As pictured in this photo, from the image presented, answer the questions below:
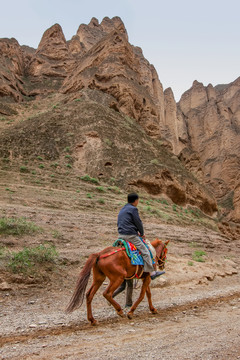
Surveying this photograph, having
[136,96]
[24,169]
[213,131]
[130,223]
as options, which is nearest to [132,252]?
[130,223]

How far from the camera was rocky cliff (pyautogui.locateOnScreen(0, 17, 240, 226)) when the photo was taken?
30.3 metres

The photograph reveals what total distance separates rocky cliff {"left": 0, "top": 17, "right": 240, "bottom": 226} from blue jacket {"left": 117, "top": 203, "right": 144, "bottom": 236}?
15068mm

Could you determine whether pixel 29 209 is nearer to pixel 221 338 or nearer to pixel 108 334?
pixel 108 334

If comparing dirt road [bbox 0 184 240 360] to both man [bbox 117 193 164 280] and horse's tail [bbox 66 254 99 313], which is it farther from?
man [bbox 117 193 164 280]

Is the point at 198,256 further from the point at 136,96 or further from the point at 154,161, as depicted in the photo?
the point at 136,96

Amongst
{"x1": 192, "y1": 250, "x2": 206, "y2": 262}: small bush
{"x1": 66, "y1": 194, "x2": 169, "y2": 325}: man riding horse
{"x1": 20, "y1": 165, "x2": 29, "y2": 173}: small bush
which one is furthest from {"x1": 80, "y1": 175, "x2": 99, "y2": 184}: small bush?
{"x1": 66, "y1": 194, "x2": 169, "y2": 325}: man riding horse

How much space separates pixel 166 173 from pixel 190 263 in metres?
13.8

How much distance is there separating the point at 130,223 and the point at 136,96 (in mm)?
28831

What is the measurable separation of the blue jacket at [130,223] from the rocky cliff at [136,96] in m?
15.1

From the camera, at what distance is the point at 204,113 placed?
238 feet

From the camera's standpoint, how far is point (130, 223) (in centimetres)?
507

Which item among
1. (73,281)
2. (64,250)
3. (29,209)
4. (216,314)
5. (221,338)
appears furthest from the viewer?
(29,209)

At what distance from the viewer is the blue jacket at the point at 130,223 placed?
5.02 metres

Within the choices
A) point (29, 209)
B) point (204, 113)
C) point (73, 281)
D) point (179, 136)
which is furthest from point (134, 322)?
point (204, 113)
